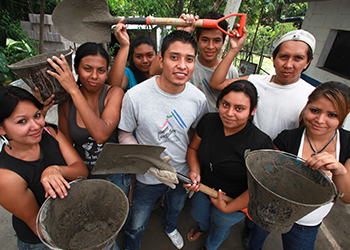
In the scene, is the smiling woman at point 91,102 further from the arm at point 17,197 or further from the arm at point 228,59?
the arm at point 228,59

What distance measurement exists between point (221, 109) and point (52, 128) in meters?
1.37

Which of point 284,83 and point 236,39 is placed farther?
point 236,39

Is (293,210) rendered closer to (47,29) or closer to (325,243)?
(325,243)

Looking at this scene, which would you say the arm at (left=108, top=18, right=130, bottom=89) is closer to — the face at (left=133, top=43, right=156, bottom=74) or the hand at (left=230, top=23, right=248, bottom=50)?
the face at (left=133, top=43, right=156, bottom=74)

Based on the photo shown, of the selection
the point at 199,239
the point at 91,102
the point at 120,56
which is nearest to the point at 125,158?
the point at 91,102

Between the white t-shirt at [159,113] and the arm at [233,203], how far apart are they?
1.98 ft

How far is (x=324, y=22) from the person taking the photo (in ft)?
17.1

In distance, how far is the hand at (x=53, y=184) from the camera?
1.14 metres

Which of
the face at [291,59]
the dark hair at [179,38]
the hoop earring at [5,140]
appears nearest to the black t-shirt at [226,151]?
the face at [291,59]

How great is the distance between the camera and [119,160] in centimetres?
137

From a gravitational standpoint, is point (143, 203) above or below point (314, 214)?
below

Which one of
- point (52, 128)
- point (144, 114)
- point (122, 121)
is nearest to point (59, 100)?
point (52, 128)

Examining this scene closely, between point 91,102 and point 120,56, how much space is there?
51 centimetres

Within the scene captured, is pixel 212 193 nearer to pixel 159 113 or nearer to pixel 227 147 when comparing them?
pixel 227 147
